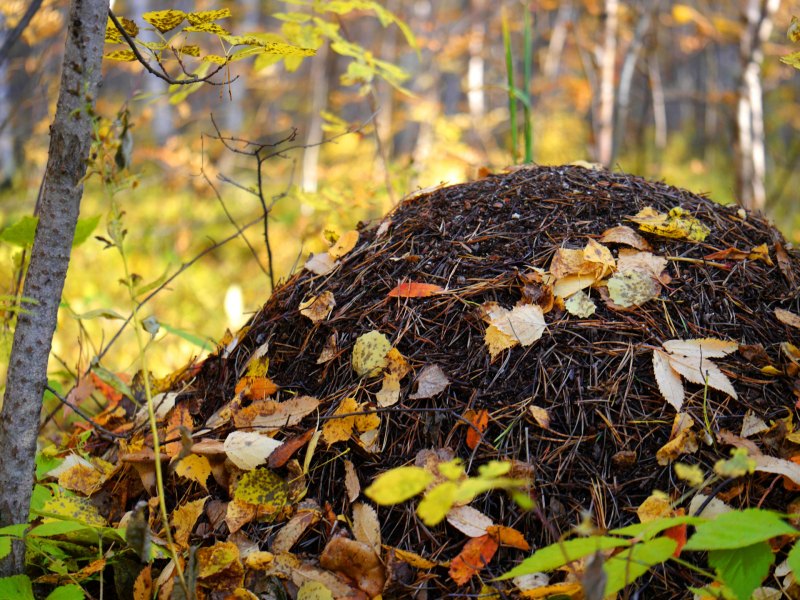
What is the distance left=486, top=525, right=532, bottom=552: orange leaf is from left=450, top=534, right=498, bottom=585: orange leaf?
1cm

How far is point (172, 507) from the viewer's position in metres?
1.46

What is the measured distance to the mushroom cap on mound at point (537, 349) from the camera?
4.19 feet

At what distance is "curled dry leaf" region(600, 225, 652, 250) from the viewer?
5.19ft

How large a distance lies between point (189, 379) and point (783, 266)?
1632 mm

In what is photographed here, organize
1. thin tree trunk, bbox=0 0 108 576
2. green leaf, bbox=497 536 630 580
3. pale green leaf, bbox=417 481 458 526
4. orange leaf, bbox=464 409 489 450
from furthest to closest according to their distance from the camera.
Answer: orange leaf, bbox=464 409 489 450
thin tree trunk, bbox=0 0 108 576
green leaf, bbox=497 536 630 580
pale green leaf, bbox=417 481 458 526

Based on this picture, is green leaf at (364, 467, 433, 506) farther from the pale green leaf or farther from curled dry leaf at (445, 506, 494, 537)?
curled dry leaf at (445, 506, 494, 537)

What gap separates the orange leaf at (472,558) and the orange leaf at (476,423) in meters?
0.19

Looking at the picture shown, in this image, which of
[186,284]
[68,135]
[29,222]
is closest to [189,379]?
[29,222]

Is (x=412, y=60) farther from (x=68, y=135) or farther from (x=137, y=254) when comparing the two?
(x=68, y=135)

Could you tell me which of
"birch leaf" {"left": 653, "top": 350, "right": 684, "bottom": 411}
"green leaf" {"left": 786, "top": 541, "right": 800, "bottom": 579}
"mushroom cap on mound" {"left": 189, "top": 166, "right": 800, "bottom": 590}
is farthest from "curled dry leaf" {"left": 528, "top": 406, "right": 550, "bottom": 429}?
"green leaf" {"left": 786, "top": 541, "right": 800, "bottom": 579}

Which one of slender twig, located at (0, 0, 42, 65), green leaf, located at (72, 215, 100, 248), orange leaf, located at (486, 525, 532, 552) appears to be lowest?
orange leaf, located at (486, 525, 532, 552)

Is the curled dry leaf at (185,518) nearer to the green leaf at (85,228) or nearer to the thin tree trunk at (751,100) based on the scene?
the green leaf at (85,228)

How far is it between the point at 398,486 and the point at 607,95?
5713 millimetres

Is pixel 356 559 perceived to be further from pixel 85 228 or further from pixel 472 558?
pixel 85 228
